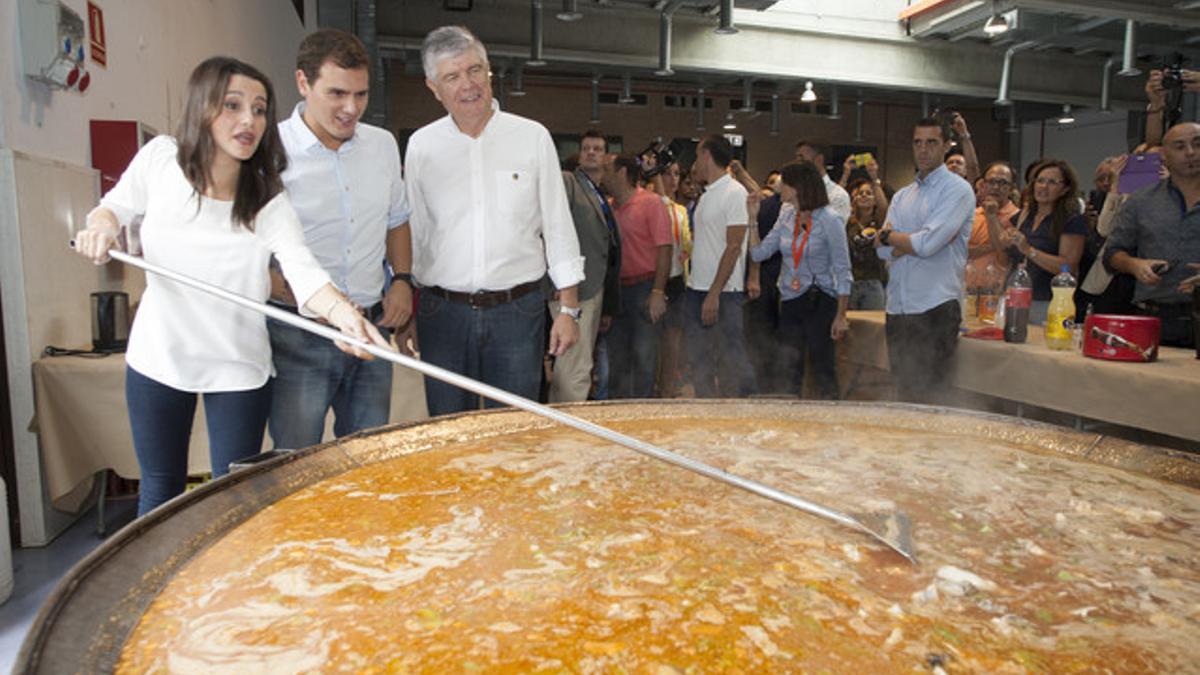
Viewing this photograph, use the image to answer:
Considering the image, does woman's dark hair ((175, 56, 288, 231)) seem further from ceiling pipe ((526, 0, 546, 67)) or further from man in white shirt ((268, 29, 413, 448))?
ceiling pipe ((526, 0, 546, 67))

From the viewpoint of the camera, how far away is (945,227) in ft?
10.8

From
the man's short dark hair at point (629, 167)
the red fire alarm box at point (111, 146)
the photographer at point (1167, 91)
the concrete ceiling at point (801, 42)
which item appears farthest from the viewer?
the concrete ceiling at point (801, 42)

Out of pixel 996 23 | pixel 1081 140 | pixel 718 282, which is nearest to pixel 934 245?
pixel 718 282

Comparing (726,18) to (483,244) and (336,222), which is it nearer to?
(483,244)

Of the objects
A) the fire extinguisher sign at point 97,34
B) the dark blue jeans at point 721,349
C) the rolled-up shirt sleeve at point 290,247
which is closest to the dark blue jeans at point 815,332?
the dark blue jeans at point 721,349

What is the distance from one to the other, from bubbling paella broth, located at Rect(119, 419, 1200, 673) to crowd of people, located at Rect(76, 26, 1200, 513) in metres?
0.46

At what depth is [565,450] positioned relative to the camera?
5.37 feet

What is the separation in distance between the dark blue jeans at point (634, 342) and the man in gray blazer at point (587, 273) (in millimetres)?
574

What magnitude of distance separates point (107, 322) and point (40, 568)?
89cm

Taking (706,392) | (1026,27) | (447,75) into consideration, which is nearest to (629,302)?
(706,392)

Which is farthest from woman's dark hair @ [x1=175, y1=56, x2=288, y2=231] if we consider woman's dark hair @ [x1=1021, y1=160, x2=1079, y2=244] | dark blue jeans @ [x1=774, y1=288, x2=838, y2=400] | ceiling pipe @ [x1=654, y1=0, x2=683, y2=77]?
ceiling pipe @ [x1=654, y1=0, x2=683, y2=77]

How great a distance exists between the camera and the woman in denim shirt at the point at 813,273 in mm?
4152

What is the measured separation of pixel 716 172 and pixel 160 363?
3317 mm

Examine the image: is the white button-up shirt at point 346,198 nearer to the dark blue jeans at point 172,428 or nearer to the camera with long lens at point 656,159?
the dark blue jeans at point 172,428
